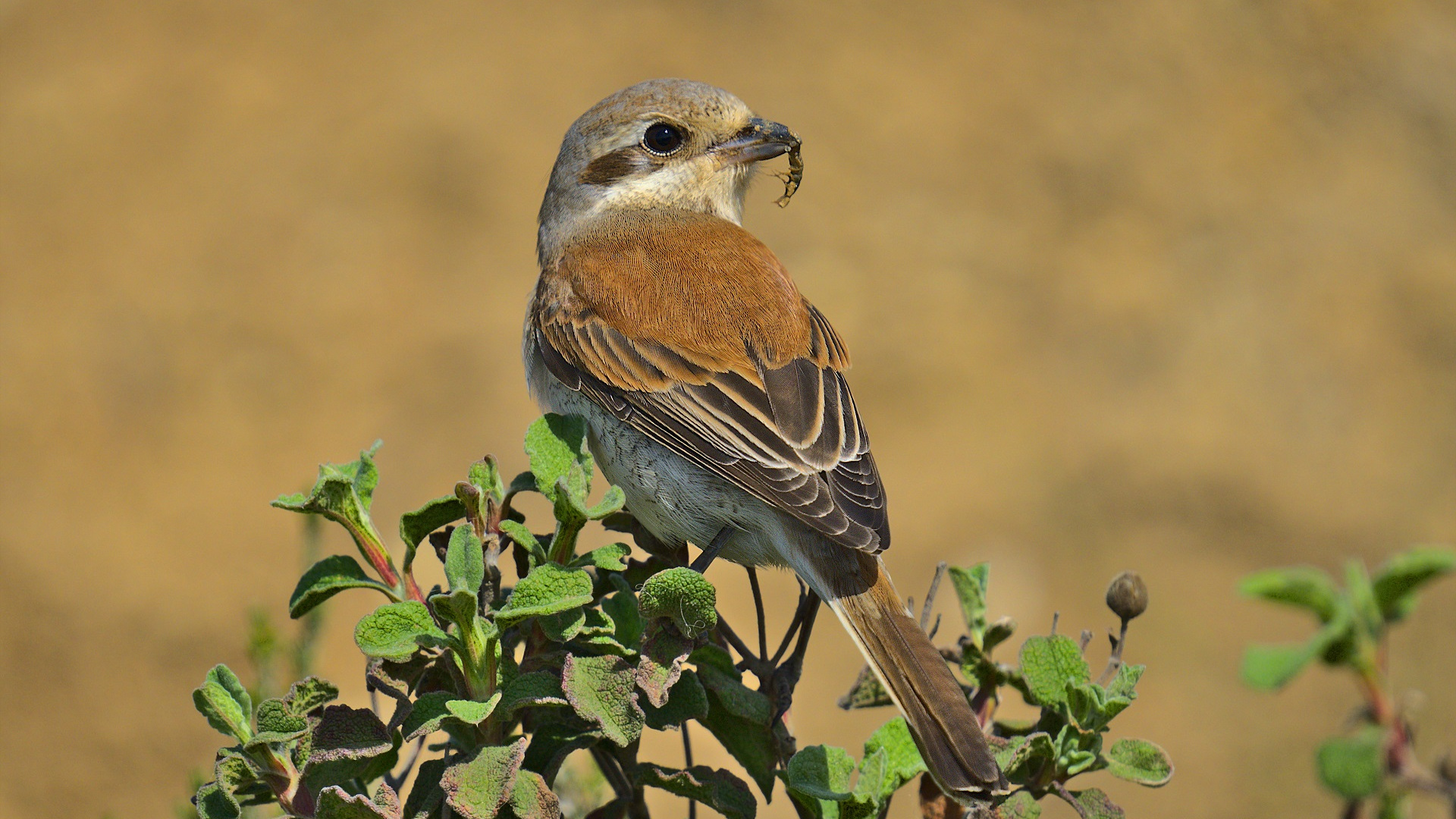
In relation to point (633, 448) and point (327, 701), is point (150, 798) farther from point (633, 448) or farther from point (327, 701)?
Answer: point (327, 701)

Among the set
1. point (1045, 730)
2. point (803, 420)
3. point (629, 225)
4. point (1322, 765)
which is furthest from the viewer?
point (629, 225)

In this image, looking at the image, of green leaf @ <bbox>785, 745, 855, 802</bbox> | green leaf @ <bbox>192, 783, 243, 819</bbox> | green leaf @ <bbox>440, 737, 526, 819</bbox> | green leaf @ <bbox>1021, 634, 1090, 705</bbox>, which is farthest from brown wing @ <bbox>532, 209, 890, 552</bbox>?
green leaf @ <bbox>192, 783, 243, 819</bbox>

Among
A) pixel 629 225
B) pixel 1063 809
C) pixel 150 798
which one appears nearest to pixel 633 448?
pixel 629 225

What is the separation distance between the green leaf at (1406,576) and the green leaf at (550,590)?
1.06m

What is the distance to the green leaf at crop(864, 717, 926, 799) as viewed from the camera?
1.85 m

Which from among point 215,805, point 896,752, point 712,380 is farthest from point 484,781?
point 712,380

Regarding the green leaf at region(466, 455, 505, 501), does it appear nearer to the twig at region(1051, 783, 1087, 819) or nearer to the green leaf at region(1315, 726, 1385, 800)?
the twig at region(1051, 783, 1087, 819)

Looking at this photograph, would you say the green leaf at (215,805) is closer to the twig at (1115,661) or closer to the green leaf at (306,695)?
the green leaf at (306,695)

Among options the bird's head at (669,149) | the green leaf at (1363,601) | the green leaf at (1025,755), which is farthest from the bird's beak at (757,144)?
the green leaf at (1363,601)

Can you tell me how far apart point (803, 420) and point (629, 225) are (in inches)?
41.5

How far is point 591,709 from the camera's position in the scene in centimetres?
166

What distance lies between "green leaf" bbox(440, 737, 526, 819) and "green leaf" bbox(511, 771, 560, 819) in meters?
0.02

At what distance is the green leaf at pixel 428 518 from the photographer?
188cm

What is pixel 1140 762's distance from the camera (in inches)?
72.7
